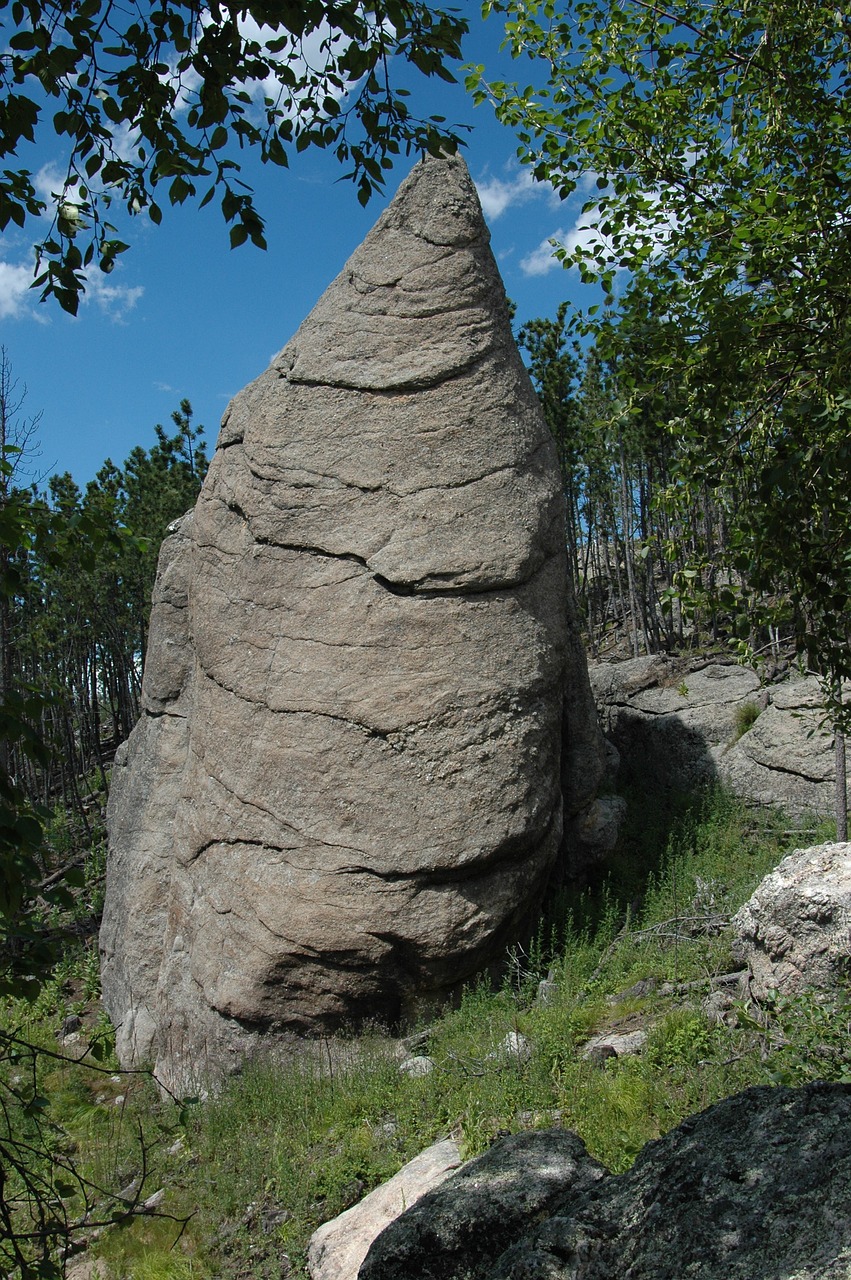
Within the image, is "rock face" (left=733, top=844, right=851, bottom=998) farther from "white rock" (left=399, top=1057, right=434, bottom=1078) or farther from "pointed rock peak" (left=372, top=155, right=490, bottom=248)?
"pointed rock peak" (left=372, top=155, right=490, bottom=248)

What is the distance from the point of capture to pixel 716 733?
42.9 ft

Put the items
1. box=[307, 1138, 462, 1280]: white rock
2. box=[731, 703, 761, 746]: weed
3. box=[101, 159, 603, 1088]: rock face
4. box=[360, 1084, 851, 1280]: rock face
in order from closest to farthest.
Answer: box=[360, 1084, 851, 1280]: rock face < box=[307, 1138, 462, 1280]: white rock < box=[101, 159, 603, 1088]: rock face < box=[731, 703, 761, 746]: weed

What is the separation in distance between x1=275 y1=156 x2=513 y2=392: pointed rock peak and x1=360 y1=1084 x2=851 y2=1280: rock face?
7.24 metres

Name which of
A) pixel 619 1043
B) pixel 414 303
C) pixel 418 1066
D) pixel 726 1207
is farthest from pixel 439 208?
pixel 726 1207

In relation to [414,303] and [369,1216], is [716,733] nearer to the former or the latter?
[414,303]

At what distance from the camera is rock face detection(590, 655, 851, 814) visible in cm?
1184

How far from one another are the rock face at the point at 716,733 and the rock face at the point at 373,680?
3.12 meters

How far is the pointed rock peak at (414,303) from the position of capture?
9.18 meters

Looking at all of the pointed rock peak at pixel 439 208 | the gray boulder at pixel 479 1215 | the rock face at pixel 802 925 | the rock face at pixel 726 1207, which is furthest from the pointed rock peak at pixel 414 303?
the rock face at pixel 726 1207

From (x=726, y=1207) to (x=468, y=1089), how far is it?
4222mm

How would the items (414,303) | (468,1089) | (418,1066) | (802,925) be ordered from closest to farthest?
1. (802,925)
2. (468,1089)
3. (418,1066)
4. (414,303)

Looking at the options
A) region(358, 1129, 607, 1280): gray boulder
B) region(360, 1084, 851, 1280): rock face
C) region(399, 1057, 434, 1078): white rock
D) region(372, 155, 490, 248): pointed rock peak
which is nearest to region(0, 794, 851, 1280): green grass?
region(399, 1057, 434, 1078): white rock

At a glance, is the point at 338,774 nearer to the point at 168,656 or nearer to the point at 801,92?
the point at 168,656

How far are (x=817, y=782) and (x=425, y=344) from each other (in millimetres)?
6935
